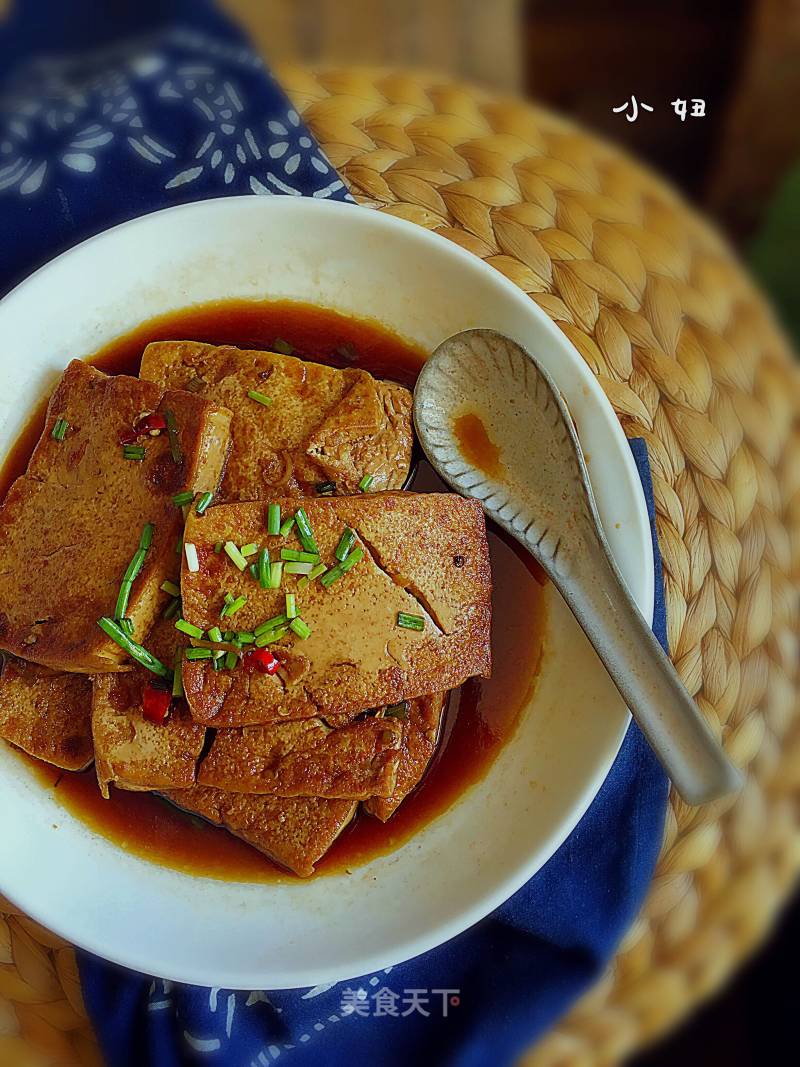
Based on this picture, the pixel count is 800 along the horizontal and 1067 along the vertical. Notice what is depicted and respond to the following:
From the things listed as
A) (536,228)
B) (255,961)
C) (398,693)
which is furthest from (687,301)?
(255,961)

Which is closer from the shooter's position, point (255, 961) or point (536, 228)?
point (255, 961)

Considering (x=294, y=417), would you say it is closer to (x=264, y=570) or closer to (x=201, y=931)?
(x=264, y=570)

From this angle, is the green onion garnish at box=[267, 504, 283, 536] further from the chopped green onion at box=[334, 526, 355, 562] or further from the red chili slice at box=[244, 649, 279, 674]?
the red chili slice at box=[244, 649, 279, 674]

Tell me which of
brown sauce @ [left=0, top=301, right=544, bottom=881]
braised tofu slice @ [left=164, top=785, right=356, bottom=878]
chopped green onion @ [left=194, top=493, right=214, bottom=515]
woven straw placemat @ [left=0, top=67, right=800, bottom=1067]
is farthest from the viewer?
woven straw placemat @ [left=0, top=67, right=800, bottom=1067]

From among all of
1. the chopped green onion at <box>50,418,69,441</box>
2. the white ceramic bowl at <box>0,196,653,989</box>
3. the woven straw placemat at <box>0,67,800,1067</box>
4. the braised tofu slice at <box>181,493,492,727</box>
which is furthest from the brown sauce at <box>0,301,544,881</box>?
the woven straw placemat at <box>0,67,800,1067</box>

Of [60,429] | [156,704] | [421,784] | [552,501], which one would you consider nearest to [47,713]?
[156,704]

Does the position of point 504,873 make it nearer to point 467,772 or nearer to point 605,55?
point 467,772

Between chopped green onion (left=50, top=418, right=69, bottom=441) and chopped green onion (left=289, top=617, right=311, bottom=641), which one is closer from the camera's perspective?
chopped green onion (left=289, top=617, right=311, bottom=641)
